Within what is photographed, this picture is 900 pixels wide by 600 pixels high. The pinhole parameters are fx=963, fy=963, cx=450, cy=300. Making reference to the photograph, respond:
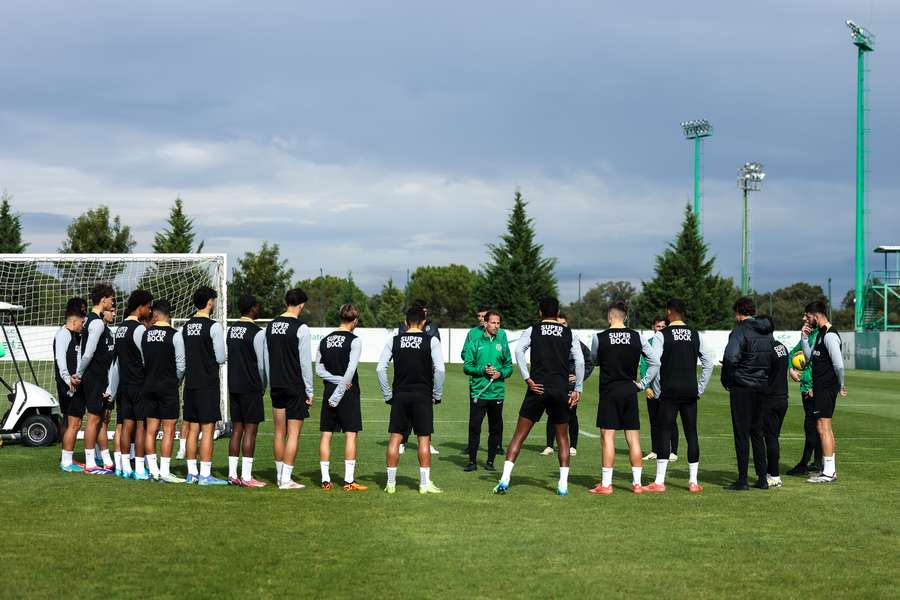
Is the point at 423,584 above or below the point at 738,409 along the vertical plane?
below

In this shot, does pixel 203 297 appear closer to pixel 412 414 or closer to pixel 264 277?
pixel 412 414

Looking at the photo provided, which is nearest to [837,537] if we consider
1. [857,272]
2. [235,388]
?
[235,388]

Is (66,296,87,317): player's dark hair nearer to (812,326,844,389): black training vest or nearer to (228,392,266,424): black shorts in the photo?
(228,392,266,424): black shorts

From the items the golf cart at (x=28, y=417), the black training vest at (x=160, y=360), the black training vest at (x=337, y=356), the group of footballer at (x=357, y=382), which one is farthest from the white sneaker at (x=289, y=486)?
the golf cart at (x=28, y=417)

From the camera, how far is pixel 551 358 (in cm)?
1050

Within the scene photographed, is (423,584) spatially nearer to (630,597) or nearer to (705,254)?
(630,597)

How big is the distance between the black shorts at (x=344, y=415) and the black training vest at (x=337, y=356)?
0.08 m

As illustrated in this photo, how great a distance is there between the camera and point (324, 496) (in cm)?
1038

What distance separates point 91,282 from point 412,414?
18816 mm

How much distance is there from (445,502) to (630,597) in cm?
390

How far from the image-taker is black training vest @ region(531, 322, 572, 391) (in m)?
10.5

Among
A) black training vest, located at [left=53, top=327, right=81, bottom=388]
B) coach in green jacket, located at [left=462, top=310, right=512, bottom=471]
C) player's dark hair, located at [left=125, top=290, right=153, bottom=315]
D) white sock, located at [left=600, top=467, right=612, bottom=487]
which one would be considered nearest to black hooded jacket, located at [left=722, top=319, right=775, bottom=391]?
white sock, located at [left=600, top=467, right=612, bottom=487]

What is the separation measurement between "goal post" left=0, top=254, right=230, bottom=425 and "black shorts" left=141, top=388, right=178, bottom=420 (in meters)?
4.46

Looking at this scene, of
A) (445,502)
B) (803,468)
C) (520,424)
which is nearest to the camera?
(445,502)
